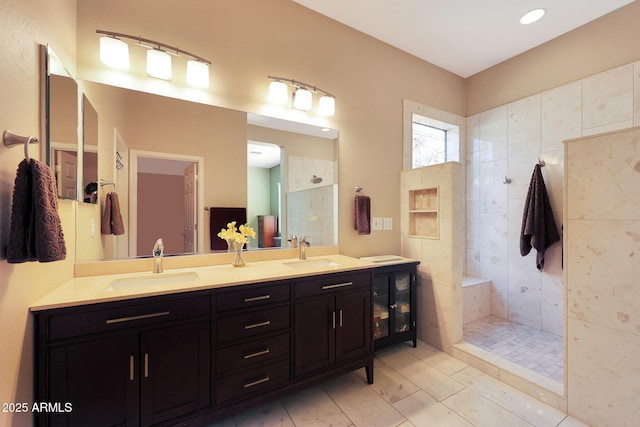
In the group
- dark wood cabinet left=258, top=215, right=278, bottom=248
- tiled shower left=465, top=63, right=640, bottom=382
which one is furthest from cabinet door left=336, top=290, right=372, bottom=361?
tiled shower left=465, top=63, right=640, bottom=382

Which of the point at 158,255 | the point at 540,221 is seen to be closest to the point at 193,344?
the point at 158,255

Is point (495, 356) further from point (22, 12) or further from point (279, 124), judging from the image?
point (22, 12)

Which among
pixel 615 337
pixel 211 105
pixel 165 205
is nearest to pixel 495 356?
pixel 615 337

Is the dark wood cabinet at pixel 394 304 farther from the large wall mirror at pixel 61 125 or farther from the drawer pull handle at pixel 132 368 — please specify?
the large wall mirror at pixel 61 125

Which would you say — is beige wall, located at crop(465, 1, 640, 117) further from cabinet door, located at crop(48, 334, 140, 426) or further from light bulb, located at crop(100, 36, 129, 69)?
cabinet door, located at crop(48, 334, 140, 426)

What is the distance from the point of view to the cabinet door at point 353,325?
1822mm

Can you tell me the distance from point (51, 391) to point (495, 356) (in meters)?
2.85

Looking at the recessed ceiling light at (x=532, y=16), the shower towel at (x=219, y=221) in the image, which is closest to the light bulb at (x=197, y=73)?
the shower towel at (x=219, y=221)

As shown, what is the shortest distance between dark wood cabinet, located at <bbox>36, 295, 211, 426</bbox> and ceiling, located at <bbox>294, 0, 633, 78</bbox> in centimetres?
262

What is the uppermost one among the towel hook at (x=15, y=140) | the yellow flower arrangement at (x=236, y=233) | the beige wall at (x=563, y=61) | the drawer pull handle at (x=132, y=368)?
the beige wall at (x=563, y=61)

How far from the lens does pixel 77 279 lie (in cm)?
152

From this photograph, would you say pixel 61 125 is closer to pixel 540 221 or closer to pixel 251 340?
pixel 251 340

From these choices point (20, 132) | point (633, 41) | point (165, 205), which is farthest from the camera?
point (633, 41)

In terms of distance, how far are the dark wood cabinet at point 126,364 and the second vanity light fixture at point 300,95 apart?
1622mm
